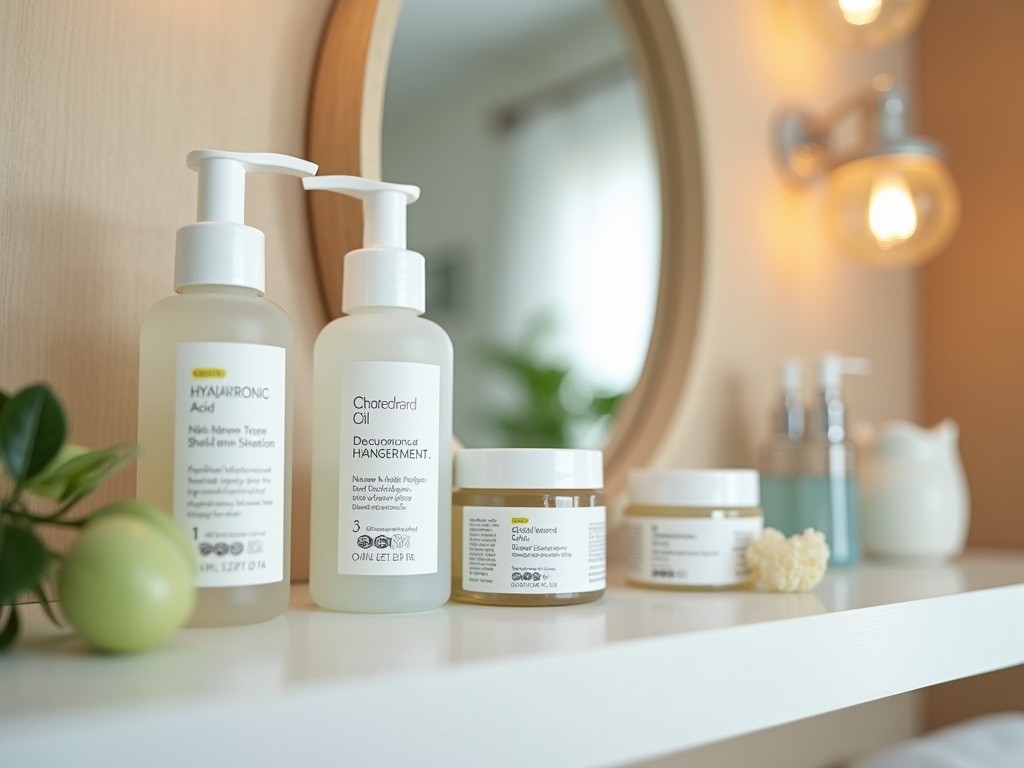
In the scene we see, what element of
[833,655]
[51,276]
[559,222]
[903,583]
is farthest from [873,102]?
[51,276]

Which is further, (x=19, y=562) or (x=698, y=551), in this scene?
(x=698, y=551)

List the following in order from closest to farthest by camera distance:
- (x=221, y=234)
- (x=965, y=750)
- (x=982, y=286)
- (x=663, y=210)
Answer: (x=221, y=234), (x=965, y=750), (x=663, y=210), (x=982, y=286)

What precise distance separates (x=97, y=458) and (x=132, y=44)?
0.84 ft

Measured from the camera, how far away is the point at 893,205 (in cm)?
80

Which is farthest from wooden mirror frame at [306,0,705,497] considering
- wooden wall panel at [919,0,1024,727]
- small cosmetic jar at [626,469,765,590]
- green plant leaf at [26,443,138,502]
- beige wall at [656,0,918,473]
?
wooden wall panel at [919,0,1024,727]

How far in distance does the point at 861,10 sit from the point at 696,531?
0.56 metres

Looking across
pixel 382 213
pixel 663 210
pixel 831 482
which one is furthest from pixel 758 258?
pixel 382 213

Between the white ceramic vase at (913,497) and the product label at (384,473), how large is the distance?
456 mm

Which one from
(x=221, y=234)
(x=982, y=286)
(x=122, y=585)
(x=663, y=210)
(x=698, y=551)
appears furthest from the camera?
(x=982, y=286)

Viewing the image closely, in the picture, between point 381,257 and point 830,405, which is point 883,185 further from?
point 381,257

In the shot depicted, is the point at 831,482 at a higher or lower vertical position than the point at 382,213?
lower

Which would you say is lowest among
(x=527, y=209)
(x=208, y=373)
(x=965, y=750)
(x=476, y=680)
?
(x=965, y=750)

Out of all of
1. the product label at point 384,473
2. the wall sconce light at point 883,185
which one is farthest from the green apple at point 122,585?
the wall sconce light at point 883,185

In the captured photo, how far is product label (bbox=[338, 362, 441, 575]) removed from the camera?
1.33 feet
